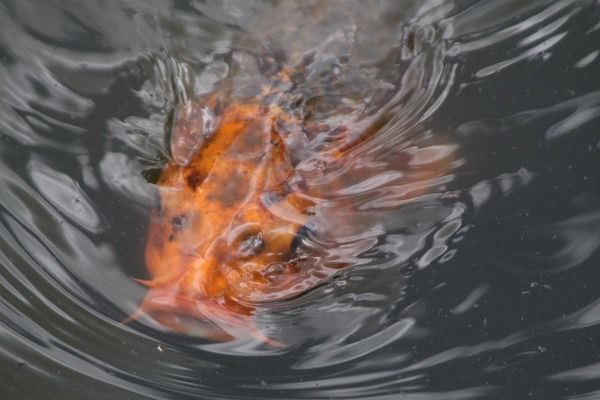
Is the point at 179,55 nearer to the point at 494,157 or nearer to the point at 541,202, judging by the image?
the point at 494,157

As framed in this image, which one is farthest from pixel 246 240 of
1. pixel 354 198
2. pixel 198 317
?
pixel 354 198

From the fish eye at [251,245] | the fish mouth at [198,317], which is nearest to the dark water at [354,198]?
the fish mouth at [198,317]

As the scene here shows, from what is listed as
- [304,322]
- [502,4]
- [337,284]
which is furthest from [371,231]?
[502,4]

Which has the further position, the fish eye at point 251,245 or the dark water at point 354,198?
the dark water at point 354,198

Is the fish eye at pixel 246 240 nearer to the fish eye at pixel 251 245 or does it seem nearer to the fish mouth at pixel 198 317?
the fish eye at pixel 251 245

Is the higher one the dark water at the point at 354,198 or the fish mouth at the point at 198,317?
the dark water at the point at 354,198

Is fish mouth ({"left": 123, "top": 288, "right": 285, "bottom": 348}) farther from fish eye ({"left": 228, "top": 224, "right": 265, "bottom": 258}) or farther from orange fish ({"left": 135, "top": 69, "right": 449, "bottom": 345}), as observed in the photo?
fish eye ({"left": 228, "top": 224, "right": 265, "bottom": 258})

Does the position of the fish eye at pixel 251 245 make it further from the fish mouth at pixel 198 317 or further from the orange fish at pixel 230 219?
the fish mouth at pixel 198 317
